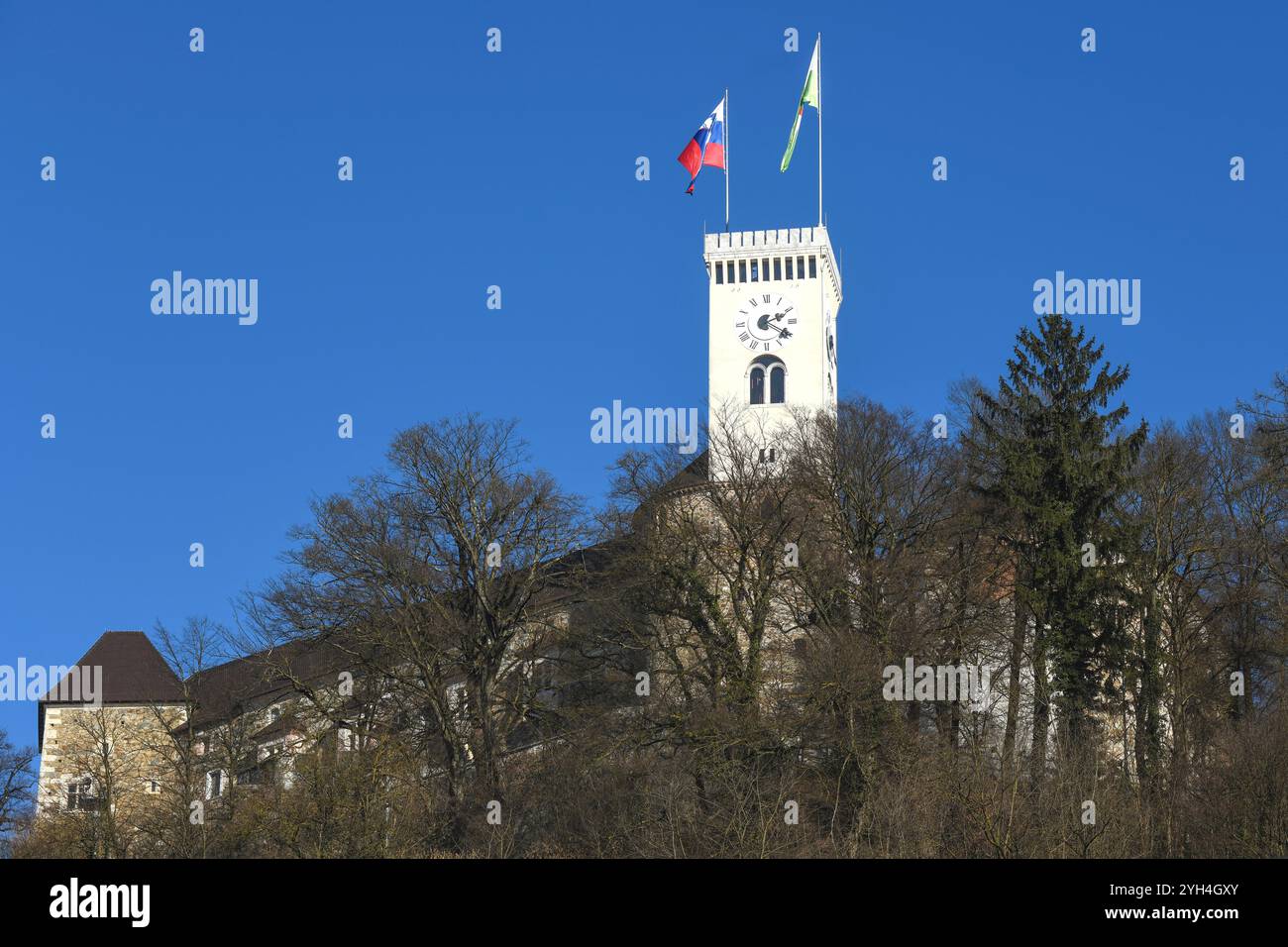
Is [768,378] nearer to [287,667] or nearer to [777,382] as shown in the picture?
[777,382]

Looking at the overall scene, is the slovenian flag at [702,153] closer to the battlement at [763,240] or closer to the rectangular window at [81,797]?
the battlement at [763,240]

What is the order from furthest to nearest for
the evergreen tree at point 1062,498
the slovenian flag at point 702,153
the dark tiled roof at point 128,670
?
the dark tiled roof at point 128,670
the slovenian flag at point 702,153
the evergreen tree at point 1062,498

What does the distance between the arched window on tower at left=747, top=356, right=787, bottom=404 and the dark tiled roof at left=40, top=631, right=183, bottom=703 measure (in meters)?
31.5

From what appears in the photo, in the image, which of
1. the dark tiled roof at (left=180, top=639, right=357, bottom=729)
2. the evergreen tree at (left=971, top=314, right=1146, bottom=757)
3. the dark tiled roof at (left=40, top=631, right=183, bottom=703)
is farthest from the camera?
the dark tiled roof at (left=40, top=631, right=183, bottom=703)

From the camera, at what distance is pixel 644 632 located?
5678cm

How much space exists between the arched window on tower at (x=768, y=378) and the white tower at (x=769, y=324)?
0.14 feet

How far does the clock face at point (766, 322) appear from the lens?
7875 cm

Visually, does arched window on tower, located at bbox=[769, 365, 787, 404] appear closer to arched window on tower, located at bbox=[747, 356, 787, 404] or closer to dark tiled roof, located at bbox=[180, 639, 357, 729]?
arched window on tower, located at bbox=[747, 356, 787, 404]

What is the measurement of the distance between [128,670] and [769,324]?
37105mm

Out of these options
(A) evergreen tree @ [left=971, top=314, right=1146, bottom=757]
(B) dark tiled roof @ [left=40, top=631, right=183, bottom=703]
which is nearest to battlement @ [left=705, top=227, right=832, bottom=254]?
(A) evergreen tree @ [left=971, top=314, right=1146, bottom=757]

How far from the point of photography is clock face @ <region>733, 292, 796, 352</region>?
78.8m

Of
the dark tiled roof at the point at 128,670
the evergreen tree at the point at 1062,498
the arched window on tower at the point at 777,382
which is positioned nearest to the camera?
the evergreen tree at the point at 1062,498

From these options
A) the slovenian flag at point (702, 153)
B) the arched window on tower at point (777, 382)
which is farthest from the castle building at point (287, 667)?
the slovenian flag at point (702, 153)
